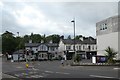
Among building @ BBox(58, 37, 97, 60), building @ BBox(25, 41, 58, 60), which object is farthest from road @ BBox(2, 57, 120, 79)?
building @ BBox(58, 37, 97, 60)

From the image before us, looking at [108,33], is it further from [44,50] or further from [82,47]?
[44,50]

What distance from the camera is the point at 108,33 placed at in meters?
58.8

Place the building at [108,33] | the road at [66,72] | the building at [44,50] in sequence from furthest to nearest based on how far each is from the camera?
the building at [44,50]
the building at [108,33]
the road at [66,72]

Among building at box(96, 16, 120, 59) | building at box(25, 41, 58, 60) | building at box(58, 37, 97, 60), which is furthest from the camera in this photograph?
building at box(58, 37, 97, 60)

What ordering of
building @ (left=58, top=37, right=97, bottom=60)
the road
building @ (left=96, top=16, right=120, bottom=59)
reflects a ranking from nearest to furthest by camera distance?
the road, building @ (left=96, top=16, right=120, bottom=59), building @ (left=58, top=37, right=97, bottom=60)

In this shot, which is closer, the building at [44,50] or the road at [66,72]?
the road at [66,72]

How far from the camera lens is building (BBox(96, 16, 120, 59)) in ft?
182

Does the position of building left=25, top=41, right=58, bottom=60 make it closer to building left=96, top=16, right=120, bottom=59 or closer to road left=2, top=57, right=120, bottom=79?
building left=96, top=16, right=120, bottom=59

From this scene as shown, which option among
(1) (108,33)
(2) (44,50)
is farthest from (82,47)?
(1) (108,33)

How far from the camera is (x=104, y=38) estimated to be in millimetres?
60656

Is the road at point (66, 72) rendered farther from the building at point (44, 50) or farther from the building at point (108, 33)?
the building at point (44, 50)

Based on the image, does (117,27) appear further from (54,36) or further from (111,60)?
(54,36)

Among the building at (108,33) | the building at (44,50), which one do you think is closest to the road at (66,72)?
the building at (108,33)

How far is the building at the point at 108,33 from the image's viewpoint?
182ft
